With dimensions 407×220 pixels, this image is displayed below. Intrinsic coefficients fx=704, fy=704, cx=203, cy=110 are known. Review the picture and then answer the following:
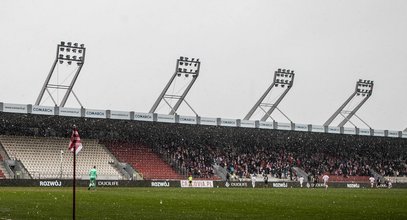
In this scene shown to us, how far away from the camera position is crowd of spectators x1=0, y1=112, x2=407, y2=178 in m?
71.1

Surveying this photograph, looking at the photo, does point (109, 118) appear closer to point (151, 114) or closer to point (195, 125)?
point (151, 114)

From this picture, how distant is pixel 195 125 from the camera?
72812 mm

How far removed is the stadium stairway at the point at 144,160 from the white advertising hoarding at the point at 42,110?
10.3 metres

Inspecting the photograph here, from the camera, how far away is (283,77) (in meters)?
77.4

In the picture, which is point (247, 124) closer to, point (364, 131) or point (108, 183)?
point (364, 131)

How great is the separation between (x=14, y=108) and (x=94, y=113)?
24.6 ft

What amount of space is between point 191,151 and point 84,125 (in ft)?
39.4

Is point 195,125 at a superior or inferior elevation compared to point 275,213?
superior

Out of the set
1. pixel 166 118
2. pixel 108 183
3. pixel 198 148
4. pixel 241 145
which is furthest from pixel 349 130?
pixel 108 183

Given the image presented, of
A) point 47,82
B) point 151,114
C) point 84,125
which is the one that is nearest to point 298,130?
point 151,114

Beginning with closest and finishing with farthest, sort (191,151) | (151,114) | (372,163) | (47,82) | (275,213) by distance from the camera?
(275,213)
(47,82)
(151,114)
(191,151)
(372,163)

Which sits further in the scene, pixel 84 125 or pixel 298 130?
pixel 298 130

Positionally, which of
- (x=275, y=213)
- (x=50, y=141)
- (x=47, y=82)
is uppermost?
(x=47, y=82)

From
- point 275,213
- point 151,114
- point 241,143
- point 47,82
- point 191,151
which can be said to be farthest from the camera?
point 241,143
